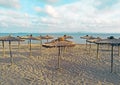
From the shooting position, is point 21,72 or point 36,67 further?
point 36,67

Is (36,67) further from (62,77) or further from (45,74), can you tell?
(62,77)

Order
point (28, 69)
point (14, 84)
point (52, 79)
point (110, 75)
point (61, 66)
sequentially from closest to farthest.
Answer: point (14, 84) < point (52, 79) < point (110, 75) < point (28, 69) < point (61, 66)

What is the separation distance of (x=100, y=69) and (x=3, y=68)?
525cm

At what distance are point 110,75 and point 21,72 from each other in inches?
173

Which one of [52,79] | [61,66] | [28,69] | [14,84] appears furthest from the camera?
[61,66]

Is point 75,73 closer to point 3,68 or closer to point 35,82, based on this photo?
point 35,82

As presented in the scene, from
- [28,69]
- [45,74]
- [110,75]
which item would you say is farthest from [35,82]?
[110,75]

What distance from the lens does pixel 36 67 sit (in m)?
10.6

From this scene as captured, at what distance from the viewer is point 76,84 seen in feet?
26.0

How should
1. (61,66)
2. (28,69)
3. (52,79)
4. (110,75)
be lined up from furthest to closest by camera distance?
1. (61,66)
2. (28,69)
3. (110,75)
4. (52,79)

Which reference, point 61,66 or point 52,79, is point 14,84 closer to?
point 52,79

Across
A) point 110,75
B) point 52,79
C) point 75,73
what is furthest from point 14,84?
point 110,75

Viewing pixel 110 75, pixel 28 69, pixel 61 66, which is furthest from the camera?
pixel 61 66

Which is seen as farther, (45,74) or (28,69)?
(28,69)
